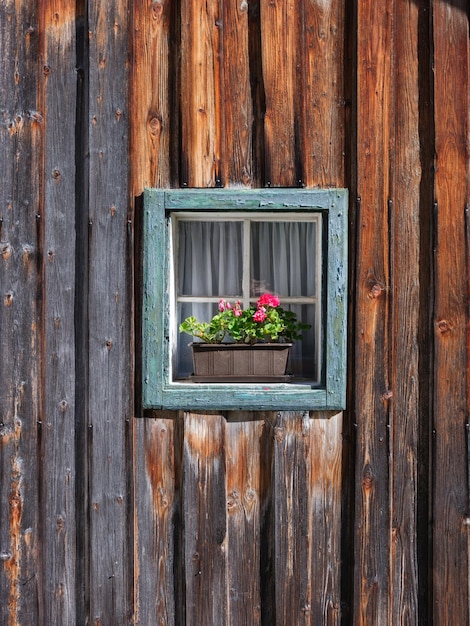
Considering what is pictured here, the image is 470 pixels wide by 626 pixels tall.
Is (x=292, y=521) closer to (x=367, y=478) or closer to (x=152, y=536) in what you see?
(x=367, y=478)

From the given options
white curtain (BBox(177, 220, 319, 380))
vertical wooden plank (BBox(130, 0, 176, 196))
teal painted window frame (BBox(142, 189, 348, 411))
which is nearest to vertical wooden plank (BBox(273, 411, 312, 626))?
teal painted window frame (BBox(142, 189, 348, 411))

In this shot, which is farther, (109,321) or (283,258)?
(283,258)

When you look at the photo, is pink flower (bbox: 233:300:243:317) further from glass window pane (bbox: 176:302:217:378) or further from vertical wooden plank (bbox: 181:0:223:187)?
vertical wooden plank (bbox: 181:0:223:187)

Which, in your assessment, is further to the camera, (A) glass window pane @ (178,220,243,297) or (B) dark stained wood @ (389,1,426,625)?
(A) glass window pane @ (178,220,243,297)

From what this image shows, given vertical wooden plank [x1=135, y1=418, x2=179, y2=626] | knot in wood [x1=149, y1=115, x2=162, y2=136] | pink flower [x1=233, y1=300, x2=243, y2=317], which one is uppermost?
knot in wood [x1=149, y1=115, x2=162, y2=136]

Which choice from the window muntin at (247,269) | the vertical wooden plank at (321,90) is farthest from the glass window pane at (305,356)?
the vertical wooden plank at (321,90)

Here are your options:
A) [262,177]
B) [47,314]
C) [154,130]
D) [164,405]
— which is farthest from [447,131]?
[47,314]

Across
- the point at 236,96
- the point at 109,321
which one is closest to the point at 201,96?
the point at 236,96

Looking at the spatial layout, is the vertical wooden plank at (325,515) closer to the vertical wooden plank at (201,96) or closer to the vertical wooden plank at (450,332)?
the vertical wooden plank at (450,332)

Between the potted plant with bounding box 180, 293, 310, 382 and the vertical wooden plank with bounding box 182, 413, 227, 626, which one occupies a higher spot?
the potted plant with bounding box 180, 293, 310, 382

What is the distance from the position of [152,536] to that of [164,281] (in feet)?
3.96

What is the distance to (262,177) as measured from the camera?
9.80 ft

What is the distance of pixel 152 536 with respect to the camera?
2973 millimetres

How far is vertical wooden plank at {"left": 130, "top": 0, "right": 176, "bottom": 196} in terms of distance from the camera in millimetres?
2990
